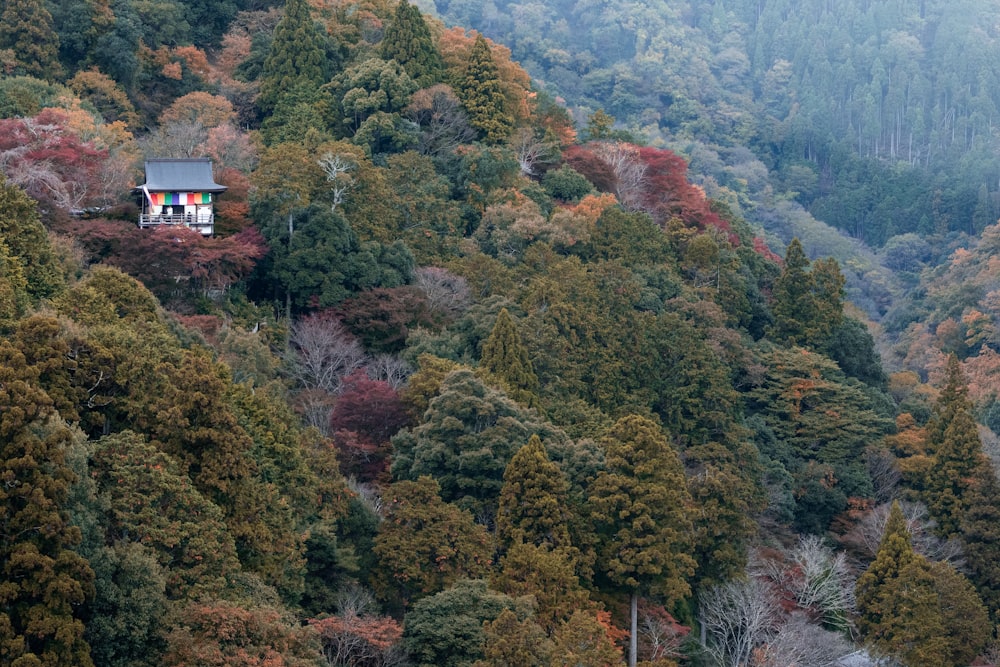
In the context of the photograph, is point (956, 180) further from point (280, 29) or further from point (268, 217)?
point (268, 217)

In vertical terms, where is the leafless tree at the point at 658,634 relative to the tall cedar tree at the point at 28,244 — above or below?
below

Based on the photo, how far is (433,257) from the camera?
1964 inches

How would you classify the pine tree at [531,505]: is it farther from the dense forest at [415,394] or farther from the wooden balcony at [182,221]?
the wooden balcony at [182,221]

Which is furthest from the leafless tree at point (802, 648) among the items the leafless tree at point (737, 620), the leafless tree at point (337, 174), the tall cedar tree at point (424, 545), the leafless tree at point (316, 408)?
the leafless tree at point (337, 174)

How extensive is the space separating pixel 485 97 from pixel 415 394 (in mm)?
18548

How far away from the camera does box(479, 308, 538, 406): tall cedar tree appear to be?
1703 inches

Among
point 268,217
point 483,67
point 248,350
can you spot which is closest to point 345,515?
point 248,350

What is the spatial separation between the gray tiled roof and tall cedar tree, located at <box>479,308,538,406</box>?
9.00m

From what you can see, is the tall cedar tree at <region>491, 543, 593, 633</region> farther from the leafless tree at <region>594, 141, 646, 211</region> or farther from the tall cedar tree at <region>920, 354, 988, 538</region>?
the leafless tree at <region>594, 141, 646, 211</region>

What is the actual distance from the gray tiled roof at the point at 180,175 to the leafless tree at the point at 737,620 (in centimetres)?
1798

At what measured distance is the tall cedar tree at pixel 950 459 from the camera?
48281 mm

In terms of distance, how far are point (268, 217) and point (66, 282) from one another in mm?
10426

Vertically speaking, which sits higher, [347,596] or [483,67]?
[483,67]

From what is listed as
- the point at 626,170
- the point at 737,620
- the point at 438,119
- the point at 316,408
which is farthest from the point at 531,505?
the point at 626,170
